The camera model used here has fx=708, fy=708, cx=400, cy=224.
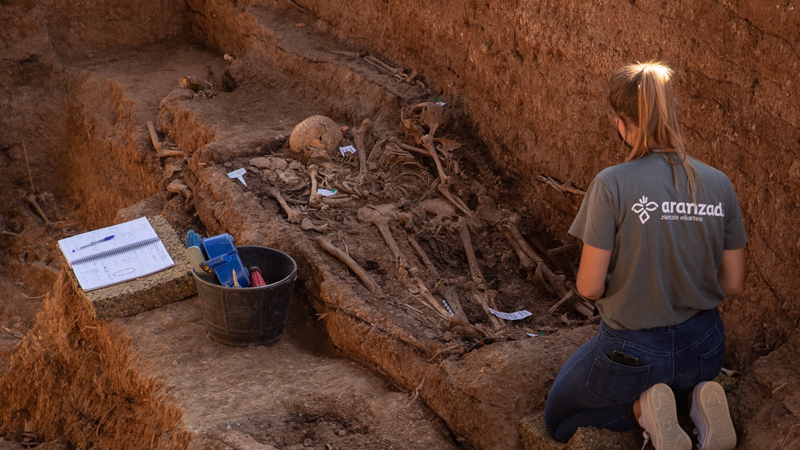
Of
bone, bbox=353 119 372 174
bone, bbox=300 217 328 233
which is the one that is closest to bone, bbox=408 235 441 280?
bone, bbox=300 217 328 233

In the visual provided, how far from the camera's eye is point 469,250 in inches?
199

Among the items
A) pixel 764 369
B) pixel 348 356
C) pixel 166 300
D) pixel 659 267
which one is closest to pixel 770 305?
pixel 764 369

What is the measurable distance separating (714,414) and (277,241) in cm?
293

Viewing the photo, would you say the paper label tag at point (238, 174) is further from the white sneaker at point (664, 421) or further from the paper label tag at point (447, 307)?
the white sneaker at point (664, 421)

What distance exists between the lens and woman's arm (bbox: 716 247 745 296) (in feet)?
9.14

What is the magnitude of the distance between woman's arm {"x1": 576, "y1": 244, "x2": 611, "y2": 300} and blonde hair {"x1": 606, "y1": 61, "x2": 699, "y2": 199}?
364 mm

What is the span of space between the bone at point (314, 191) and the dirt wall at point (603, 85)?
147 centimetres

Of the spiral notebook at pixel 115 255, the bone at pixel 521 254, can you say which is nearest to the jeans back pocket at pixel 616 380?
the bone at pixel 521 254

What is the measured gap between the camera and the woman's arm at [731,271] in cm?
279

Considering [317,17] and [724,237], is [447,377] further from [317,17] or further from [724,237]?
[317,17]

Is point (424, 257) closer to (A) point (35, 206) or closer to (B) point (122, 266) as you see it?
(B) point (122, 266)

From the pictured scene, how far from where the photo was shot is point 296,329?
4.53 m

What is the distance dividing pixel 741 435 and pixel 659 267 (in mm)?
927

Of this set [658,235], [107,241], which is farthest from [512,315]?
[107,241]
